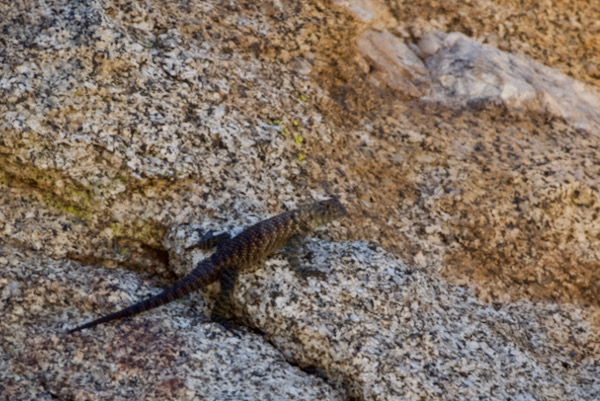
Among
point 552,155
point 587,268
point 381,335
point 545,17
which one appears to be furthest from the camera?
point 545,17

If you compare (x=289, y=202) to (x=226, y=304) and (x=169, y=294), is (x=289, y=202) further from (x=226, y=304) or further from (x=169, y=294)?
(x=169, y=294)

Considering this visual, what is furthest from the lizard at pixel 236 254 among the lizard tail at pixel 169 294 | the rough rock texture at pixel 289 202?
the rough rock texture at pixel 289 202

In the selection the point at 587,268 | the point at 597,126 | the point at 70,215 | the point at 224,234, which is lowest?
the point at 70,215

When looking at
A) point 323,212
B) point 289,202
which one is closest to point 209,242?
point 289,202

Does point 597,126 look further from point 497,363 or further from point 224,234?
point 224,234

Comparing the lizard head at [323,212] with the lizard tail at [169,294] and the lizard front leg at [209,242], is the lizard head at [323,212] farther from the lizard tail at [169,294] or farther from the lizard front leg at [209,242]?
the lizard tail at [169,294]

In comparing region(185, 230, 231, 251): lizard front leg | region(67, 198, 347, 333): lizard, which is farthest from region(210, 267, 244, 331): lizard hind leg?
region(185, 230, 231, 251): lizard front leg

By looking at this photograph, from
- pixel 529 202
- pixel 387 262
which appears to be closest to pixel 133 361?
pixel 387 262
